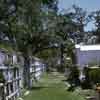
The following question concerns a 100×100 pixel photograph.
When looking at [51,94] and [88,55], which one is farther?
[88,55]

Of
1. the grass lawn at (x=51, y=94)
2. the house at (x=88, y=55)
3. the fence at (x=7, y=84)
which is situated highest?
the house at (x=88, y=55)

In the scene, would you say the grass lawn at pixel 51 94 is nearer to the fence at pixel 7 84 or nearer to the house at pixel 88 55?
the fence at pixel 7 84

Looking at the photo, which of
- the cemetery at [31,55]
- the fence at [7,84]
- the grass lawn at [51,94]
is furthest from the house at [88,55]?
the fence at [7,84]

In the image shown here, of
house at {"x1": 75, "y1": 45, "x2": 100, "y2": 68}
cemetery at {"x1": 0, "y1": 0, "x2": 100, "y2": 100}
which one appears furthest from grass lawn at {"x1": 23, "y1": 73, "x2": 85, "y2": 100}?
house at {"x1": 75, "y1": 45, "x2": 100, "y2": 68}

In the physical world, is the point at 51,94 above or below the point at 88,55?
below

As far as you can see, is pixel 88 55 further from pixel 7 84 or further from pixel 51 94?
pixel 7 84

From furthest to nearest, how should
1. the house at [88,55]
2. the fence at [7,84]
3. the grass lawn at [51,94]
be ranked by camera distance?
the house at [88,55]
the grass lawn at [51,94]
the fence at [7,84]

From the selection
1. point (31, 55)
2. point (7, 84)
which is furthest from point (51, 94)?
point (31, 55)

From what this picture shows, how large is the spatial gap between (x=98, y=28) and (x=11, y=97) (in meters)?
64.8

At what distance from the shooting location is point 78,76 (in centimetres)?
3062

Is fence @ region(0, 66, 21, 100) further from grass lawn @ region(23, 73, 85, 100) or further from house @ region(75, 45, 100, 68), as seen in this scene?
house @ region(75, 45, 100, 68)

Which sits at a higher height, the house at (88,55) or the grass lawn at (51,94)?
the house at (88,55)

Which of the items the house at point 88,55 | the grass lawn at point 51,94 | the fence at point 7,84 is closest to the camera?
the fence at point 7,84

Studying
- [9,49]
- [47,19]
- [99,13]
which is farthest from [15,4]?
[99,13]
